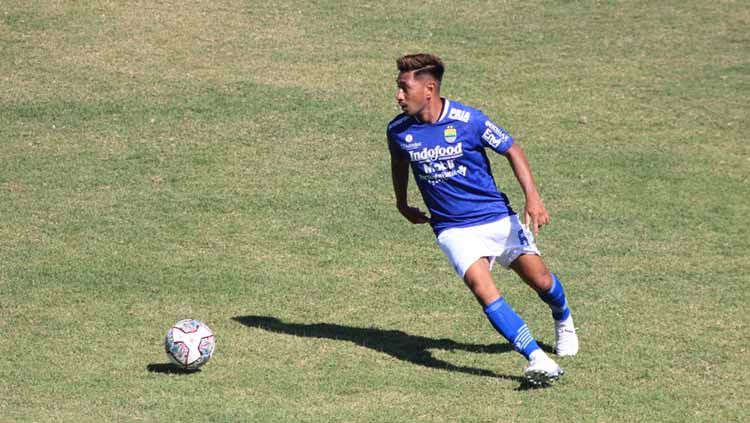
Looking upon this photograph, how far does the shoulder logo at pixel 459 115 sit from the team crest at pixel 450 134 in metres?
0.10

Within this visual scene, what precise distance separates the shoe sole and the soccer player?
0.23 metres

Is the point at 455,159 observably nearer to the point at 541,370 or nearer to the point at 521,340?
the point at 521,340

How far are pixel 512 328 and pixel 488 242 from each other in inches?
32.1

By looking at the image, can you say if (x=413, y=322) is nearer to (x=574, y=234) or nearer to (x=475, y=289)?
(x=475, y=289)

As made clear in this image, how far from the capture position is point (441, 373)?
1039 cm

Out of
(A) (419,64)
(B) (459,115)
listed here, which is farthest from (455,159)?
(A) (419,64)

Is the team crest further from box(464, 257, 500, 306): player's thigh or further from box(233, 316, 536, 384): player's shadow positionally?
box(233, 316, 536, 384): player's shadow

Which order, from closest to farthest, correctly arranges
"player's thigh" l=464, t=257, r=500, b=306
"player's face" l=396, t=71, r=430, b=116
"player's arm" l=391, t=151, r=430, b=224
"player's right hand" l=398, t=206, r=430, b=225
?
"player's thigh" l=464, t=257, r=500, b=306
"player's face" l=396, t=71, r=430, b=116
"player's arm" l=391, t=151, r=430, b=224
"player's right hand" l=398, t=206, r=430, b=225

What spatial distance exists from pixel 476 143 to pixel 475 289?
4.17 feet

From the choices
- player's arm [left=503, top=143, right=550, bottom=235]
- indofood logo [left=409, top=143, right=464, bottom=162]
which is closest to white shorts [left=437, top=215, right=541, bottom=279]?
player's arm [left=503, top=143, right=550, bottom=235]

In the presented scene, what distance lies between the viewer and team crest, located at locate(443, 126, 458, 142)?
10227 millimetres

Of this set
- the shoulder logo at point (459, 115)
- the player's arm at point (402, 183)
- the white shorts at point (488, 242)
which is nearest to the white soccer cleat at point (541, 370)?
the white shorts at point (488, 242)

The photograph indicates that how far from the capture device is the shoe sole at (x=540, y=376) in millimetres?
9711

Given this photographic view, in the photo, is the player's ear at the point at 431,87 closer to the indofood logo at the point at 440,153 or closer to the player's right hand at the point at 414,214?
the indofood logo at the point at 440,153
